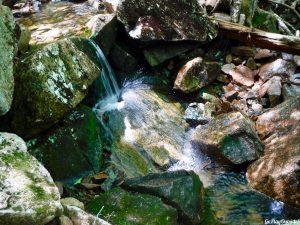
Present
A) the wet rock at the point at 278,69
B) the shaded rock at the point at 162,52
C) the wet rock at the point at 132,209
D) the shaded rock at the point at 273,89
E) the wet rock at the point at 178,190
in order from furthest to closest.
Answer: the wet rock at the point at 278,69 → the shaded rock at the point at 162,52 → the shaded rock at the point at 273,89 → the wet rock at the point at 178,190 → the wet rock at the point at 132,209

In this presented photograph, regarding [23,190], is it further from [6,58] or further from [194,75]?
[194,75]

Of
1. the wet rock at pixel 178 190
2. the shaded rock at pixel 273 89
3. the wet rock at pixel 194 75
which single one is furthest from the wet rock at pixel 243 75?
the wet rock at pixel 178 190

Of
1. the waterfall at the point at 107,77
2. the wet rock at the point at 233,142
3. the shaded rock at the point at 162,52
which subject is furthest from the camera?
the shaded rock at the point at 162,52

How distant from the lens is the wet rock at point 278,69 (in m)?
8.92

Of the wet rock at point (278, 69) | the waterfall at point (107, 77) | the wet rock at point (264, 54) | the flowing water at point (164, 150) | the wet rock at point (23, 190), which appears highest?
the wet rock at point (23, 190)

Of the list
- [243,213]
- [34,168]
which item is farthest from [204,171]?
[34,168]

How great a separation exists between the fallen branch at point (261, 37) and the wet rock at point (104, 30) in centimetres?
286

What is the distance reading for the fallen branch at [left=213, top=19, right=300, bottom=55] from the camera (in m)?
8.41

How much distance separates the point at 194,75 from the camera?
28.8 ft

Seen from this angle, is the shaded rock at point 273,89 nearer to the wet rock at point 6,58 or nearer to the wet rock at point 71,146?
the wet rock at point 71,146

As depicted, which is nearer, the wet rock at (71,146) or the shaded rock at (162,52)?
the wet rock at (71,146)

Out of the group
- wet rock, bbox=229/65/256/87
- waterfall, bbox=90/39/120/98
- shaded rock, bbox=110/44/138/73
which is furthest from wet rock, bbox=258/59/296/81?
waterfall, bbox=90/39/120/98

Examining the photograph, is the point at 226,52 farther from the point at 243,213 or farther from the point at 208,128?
the point at 243,213

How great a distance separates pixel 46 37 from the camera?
26.2 feet
